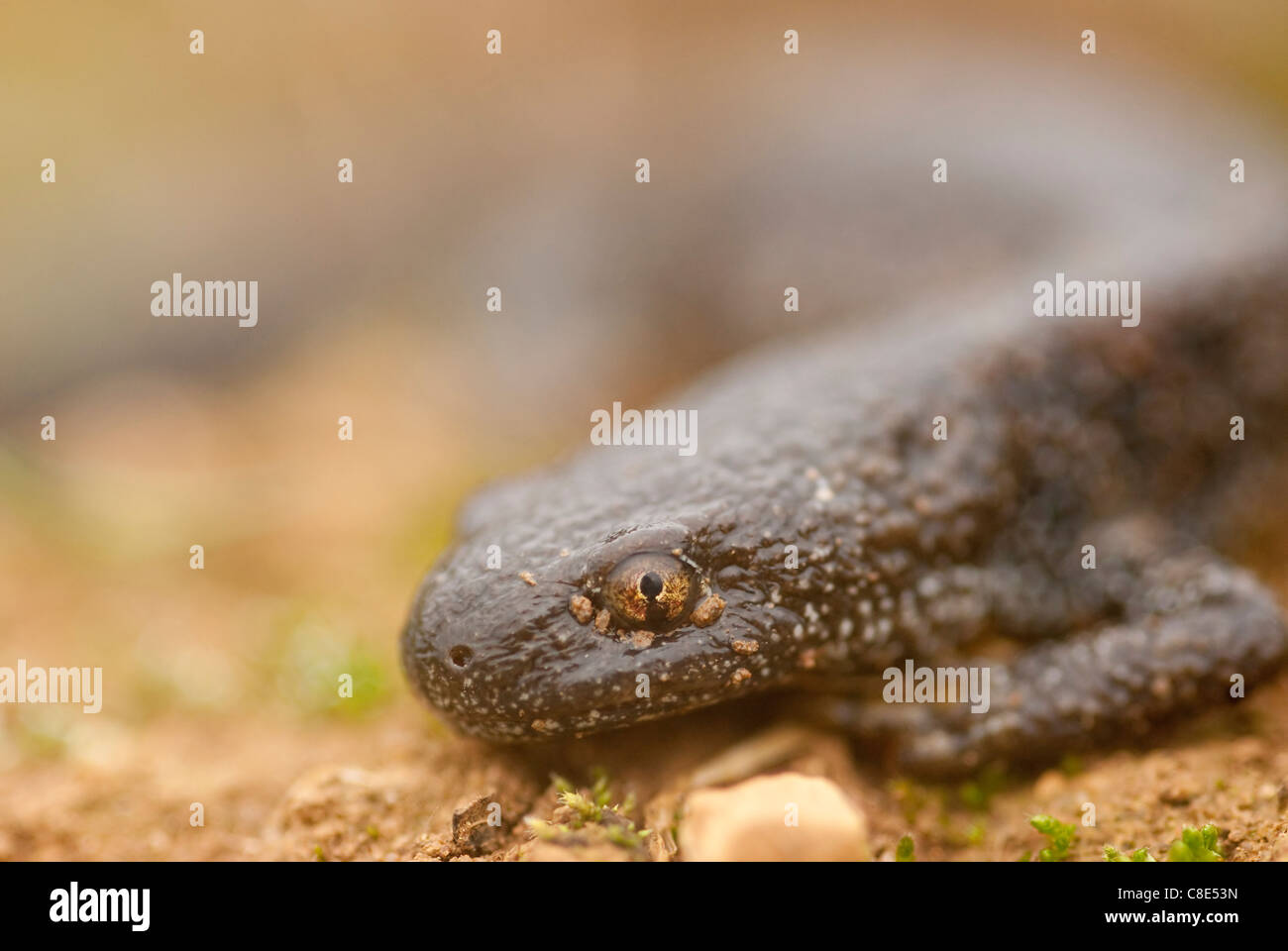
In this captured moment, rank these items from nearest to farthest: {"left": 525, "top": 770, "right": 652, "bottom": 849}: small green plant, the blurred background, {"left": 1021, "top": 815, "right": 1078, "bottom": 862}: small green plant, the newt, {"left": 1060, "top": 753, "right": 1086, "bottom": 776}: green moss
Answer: {"left": 525, "top": 770, "right": 652, "bottom": 849}: small green plant < {"left": 1021, "top": 815, "right": 1078, "bottom": 862}: small green plant < the newt < {"left": 1060, "top": 753, "right": 1086, "bottom": 776}: green moss < the blurred background

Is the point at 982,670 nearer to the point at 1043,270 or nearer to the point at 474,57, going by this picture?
the point at 1043,270

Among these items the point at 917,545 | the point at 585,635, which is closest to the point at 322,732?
the point at 585,635

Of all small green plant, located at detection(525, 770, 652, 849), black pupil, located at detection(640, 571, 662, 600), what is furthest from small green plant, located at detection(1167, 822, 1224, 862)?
black pupil, located at detection(640, 571, 662, 600)

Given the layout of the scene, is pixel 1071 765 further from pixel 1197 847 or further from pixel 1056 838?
pixel 1197 847

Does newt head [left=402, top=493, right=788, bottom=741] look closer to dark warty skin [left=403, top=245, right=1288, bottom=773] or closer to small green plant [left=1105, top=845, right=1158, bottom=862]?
dark warty skin [left=403, top=245, right=1288, bottom=773]

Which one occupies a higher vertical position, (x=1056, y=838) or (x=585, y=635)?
(x=585, y=635)

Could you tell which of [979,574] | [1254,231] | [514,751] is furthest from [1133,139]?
[514,751]
